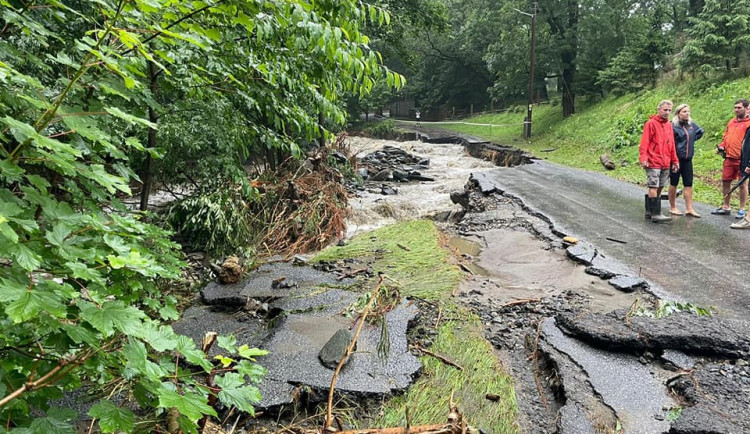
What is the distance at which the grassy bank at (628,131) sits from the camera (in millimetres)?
12016

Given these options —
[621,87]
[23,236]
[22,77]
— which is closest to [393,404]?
[23,236]

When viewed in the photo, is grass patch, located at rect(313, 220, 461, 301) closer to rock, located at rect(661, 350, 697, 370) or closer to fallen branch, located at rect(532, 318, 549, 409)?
fallen branch, located at rect(532, 318, 549, 409)

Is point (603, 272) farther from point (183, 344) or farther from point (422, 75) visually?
point (422, 75)

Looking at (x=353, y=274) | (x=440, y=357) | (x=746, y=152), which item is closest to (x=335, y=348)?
(x=440, y=357)

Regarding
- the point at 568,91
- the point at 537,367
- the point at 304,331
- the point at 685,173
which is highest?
the point at 568,91

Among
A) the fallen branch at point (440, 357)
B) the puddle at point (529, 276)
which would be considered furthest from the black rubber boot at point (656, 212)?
the fallen branch at point (440, 357)

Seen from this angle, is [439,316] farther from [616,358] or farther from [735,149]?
[735,149]

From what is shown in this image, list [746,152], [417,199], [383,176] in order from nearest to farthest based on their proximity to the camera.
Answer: [746,152] → [417,199] → [383,176]

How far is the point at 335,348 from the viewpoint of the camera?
3172mm

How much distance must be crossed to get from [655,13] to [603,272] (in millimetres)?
26146

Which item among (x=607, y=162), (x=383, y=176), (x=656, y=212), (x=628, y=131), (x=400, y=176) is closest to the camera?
(x=656, y=212)

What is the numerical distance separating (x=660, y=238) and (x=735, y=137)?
2511 millimetres

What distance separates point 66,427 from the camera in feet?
4.23

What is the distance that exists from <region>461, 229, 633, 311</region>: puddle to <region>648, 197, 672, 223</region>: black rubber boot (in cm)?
213
